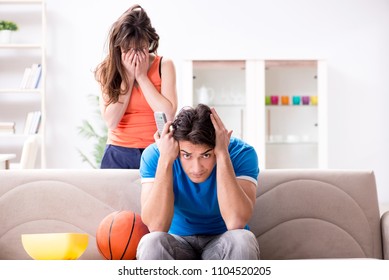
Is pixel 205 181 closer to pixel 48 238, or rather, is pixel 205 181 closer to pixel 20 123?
pixel 48 238

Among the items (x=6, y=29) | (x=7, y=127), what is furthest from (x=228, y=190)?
(x=6, y=29)

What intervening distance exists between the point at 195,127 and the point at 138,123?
694 mm

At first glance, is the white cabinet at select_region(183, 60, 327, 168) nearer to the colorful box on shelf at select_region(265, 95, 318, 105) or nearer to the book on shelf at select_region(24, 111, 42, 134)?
the colorful box on shelf at select_region(265, 95, 318, 105)

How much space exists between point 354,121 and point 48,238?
5165mm

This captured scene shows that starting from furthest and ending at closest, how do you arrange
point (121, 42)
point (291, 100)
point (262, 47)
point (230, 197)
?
point (262, 47) → point (291, 100) → point (121, 42) → point (230, 197)

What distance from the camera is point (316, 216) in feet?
8.79

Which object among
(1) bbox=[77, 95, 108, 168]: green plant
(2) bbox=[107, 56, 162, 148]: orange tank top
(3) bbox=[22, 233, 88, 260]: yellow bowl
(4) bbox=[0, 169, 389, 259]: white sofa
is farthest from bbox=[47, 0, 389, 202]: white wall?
(3) bbox=[22, 233, 88, 260]: yellow bowl

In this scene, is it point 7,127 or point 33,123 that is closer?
point 7,127

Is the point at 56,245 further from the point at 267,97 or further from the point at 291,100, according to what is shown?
the point at 291,100

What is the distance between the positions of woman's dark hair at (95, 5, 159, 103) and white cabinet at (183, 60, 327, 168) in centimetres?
358

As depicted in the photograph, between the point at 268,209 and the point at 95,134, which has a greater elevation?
the point at 95,134

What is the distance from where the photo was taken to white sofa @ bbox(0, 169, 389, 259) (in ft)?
8.68

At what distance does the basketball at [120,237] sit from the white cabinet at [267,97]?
413cm
